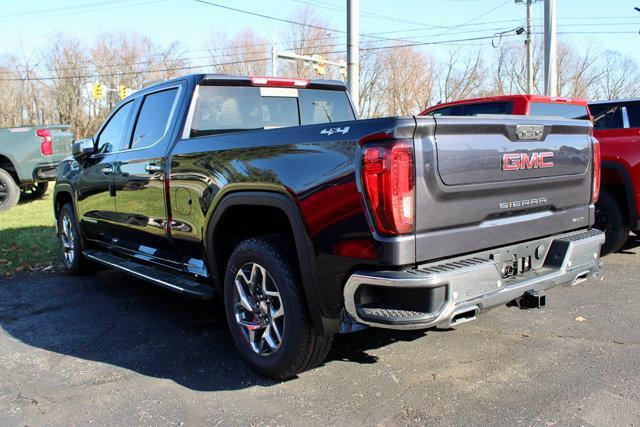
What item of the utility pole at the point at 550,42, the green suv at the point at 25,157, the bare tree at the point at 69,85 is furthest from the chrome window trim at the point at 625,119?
the bare tree at the point at 69,85

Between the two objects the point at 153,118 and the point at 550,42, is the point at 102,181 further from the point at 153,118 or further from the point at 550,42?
the point at 550,42

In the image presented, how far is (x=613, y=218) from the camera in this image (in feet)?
21.1

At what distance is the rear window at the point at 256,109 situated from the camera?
179 inches

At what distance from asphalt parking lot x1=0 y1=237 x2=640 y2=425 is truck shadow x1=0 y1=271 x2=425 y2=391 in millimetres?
16

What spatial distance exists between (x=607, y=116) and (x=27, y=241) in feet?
26.5

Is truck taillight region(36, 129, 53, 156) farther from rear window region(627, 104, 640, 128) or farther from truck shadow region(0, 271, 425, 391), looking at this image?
rear window region(627, 104, 640, 128)

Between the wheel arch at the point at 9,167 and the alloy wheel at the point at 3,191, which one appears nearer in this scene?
the alloy wheel at the point at 3,191

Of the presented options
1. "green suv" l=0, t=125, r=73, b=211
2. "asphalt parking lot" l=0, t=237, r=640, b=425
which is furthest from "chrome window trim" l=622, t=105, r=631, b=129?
"green suv" l=0, t=125, r=73, b=211

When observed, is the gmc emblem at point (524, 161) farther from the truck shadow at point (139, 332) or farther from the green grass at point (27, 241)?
the green grass at point (27, 241)

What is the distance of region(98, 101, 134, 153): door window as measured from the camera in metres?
5.49

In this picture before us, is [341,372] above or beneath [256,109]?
beneath

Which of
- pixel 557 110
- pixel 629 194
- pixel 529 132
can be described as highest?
pixel 557 110

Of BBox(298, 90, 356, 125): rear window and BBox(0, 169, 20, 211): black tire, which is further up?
BBox(298, 90, 356, 125): rear window

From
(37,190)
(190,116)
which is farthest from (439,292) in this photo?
(37,190)
